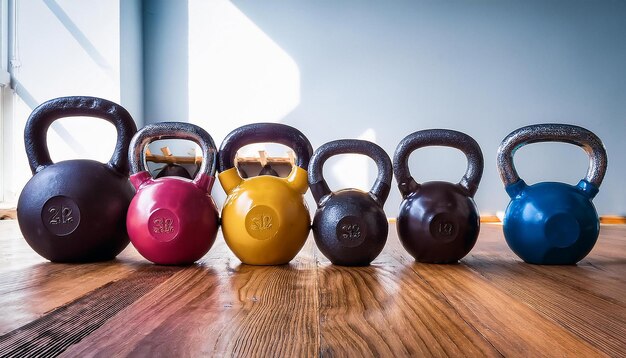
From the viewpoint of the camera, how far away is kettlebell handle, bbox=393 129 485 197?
1191mm

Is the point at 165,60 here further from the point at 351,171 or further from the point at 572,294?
the point at 572,294

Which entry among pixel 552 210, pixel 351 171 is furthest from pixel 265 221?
pixel 351 171

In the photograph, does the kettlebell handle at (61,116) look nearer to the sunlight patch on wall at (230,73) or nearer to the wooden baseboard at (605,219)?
the sunlight patch on wall at (230,73)

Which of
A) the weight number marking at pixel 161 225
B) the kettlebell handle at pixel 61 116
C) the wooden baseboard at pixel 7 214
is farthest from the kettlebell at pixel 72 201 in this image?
the wooden baseboard at pixel 7 214

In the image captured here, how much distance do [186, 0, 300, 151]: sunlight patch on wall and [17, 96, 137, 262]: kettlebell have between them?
289cm

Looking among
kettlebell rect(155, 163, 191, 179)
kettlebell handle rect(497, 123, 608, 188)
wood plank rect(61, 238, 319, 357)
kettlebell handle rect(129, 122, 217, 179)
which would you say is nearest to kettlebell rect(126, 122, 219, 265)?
kettlebell handle rect(129, 122, 217, 179)

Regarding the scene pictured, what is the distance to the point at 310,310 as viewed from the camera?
2.26 ft

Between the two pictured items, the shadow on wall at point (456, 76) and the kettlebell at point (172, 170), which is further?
the shadow on wall at point (456, 76)

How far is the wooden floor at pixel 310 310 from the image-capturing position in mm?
523

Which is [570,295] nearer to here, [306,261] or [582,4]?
[306,261]

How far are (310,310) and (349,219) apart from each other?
40 cm

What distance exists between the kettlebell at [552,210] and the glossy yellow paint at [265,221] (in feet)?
1.77

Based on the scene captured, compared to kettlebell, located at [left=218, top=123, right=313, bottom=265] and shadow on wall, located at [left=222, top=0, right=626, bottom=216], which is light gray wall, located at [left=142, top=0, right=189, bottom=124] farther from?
kettlebell, located at [left=218, top=123, right=313, bottom=265]

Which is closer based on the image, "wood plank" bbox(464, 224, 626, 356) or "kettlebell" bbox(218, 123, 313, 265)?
"wood plank" bbox(464, 224, 626, 356)
